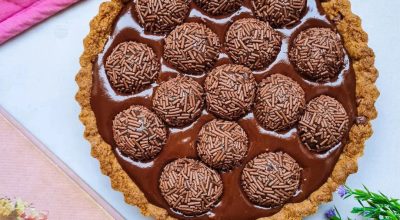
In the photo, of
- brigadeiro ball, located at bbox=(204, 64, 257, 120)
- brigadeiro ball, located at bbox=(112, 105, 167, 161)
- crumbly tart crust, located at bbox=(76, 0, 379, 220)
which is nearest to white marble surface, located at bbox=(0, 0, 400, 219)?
crumbly tart crust, located at bbox=(76, 0, 379, 220)

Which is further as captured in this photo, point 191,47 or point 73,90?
point 73,90

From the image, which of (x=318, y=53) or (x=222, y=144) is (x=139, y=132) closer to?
(x=222, y=144)

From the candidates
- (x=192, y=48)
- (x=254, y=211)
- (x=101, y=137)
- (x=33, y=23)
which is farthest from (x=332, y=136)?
(x=33, y=23)

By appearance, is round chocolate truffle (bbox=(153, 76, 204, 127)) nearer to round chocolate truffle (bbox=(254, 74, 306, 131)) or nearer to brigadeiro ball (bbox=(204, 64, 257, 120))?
brigadeiro ball (bbox=(204, 64, 257, 120))

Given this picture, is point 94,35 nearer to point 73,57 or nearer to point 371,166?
point 73,57

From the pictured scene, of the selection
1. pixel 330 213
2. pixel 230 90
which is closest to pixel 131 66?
pixel 230 90

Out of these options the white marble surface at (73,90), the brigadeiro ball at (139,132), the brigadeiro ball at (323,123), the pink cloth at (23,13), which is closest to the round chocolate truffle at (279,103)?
the brigadeiro ball at (323,123)
